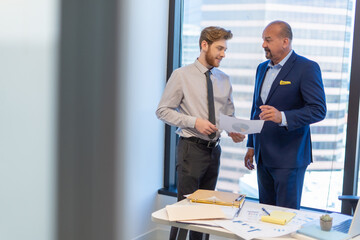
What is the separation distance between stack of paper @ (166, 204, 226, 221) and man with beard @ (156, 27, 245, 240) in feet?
2.60

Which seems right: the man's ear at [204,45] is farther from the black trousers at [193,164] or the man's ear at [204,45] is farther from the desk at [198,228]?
the desk at [198,228]

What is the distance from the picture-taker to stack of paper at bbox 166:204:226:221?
1.78m

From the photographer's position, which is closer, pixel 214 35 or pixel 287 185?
pixel 287 185

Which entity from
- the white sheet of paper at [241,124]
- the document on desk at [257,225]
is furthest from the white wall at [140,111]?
the document on desk at [257,225]

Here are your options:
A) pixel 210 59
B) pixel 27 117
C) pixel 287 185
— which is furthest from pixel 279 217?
pixel 27 117

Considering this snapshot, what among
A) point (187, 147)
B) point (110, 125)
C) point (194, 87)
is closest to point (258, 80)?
point (194, 87)

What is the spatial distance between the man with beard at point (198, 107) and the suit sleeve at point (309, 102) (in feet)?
1.32

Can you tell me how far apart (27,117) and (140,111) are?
1148 mm

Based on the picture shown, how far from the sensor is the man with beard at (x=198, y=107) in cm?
271

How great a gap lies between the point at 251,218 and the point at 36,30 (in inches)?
58.6

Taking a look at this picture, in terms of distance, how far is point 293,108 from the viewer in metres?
2.59

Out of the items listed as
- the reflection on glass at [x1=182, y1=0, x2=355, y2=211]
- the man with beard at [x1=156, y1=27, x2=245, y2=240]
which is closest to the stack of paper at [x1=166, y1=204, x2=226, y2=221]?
the man with beard at [x1=156, y1=27, x2=245, y2=240]

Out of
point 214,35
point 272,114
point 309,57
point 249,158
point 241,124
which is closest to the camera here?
point 241,124

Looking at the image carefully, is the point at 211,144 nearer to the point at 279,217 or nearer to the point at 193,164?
the point at 193,164
